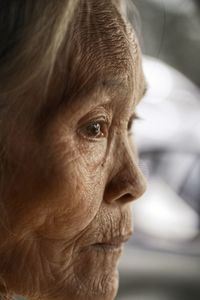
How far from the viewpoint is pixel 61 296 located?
A: 1070 mm

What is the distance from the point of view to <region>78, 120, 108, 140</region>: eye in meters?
1.05

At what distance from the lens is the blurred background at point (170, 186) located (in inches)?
104

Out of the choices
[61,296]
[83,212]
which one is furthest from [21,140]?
[61,296]

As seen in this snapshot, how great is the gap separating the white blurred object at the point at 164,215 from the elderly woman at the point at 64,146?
5.32ft

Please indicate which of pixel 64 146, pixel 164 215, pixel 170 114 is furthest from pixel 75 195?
pixel 170 114

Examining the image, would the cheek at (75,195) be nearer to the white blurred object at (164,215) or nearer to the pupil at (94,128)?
the pupil at (94,128)

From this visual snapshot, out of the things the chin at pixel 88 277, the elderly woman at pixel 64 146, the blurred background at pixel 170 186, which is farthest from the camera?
the blurred background at pixel 170 186

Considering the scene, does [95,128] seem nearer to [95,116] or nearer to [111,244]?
[95,116]

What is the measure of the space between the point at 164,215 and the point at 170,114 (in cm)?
42

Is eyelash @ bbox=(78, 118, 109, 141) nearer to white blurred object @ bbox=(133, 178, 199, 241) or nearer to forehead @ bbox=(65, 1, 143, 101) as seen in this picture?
forehead @ bbox=(65, 1, 143, 101)

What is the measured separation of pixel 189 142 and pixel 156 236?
0.45 meters

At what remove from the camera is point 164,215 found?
9.04 ft

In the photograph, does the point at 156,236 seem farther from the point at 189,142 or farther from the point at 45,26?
the point at 45,26

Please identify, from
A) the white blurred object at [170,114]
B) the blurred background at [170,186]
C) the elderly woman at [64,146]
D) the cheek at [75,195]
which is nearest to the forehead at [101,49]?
the elderly woman at [64,146]
